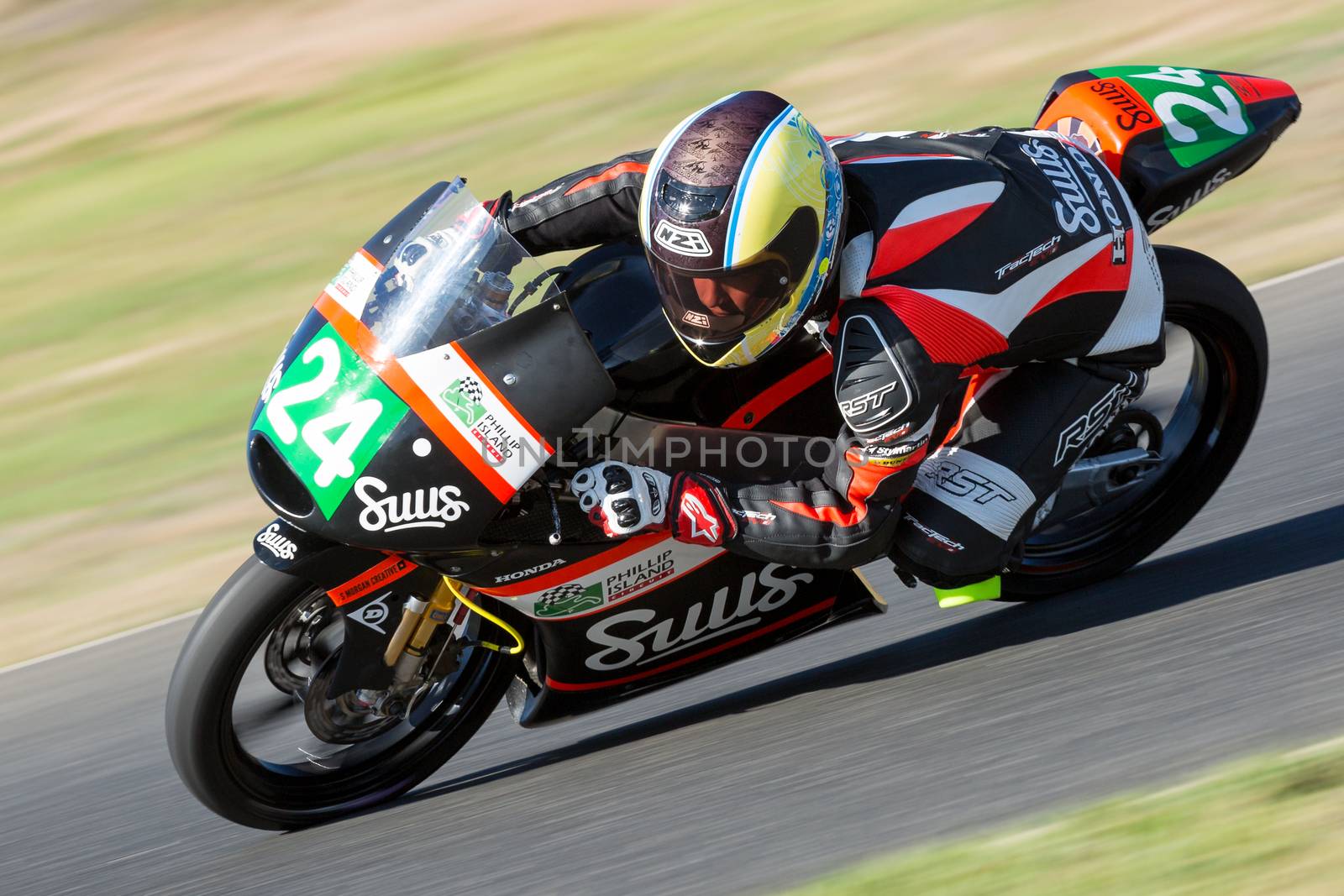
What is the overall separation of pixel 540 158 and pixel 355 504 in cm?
684

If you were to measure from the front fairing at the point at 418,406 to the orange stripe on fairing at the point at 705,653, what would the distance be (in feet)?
2.27

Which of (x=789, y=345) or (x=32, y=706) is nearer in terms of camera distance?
(x=789, y=345)

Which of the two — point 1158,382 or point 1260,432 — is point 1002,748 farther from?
point 1260,432

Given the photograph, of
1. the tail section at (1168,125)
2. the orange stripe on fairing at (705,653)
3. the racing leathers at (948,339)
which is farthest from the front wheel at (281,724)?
the tail section at (1168,125)

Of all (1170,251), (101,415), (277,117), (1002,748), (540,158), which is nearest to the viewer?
(1002,748)

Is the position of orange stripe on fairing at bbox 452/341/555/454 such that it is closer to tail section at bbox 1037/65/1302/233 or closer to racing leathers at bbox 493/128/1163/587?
racing leathers at bbox 493/128/1163/587

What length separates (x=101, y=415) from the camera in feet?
24.8

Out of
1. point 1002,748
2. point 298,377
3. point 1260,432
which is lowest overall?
point 1260,432

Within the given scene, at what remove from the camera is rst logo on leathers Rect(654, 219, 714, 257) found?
323cm

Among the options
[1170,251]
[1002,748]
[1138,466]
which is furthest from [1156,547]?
[1002,748]

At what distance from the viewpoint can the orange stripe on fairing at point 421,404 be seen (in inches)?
129

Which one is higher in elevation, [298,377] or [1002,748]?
[298,377]

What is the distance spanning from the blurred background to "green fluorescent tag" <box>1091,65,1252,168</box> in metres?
1.19

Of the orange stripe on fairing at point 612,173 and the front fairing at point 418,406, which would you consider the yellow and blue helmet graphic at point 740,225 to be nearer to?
the front fairing at point 418,406
